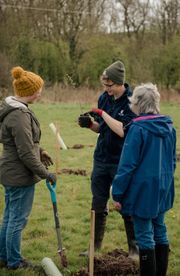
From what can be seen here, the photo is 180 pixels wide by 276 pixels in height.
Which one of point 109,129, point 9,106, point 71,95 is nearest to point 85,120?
point 109,129

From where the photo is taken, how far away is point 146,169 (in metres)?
4.21

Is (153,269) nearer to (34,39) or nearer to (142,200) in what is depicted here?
(142,200)

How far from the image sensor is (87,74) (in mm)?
35531

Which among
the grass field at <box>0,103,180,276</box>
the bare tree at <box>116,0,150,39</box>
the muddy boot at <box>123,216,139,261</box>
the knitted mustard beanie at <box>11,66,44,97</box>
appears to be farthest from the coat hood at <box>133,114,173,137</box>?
the bare tree at <box>116,0,150,39</box>

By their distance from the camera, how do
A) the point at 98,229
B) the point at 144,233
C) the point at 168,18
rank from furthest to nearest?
the point at 168,18 → the point at 98,229 → the point at 144,233

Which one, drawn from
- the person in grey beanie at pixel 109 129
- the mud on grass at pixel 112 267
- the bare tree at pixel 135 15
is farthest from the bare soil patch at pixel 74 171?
the bare tree at pixel 135 15

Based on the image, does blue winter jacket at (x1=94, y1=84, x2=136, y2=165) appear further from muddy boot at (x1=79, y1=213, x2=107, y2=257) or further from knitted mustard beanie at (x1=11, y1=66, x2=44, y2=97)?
knitted mustard beanie at (x1=11, y1=66, x2=44, y2=97)

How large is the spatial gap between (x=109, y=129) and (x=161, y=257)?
147 cm

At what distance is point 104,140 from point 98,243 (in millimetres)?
1272

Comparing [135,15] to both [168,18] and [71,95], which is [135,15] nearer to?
[168,18]

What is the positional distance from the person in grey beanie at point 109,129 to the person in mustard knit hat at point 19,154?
0.73 m

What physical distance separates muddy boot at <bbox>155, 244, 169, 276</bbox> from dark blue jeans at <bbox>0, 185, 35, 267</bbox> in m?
1.35

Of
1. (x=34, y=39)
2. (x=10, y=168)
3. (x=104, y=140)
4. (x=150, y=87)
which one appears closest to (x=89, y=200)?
(x=104, y=140)

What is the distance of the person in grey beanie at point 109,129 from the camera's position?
5.15 m
